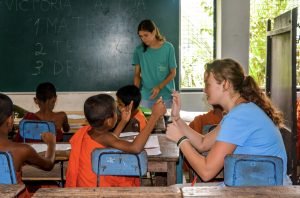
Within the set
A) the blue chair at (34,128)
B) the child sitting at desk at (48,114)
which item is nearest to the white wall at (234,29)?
the child sitting at desk at (48,114)

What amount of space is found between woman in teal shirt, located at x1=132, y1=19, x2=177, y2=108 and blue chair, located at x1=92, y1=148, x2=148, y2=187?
264 cm

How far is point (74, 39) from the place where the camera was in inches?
265

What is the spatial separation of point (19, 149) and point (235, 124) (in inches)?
41.8

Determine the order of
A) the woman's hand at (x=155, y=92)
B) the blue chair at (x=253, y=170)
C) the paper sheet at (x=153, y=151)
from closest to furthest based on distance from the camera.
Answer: the blue chair at (x=253, y=170), the paper sheet at (x=153, y=151), the woman's hand at (x=155, y=92)

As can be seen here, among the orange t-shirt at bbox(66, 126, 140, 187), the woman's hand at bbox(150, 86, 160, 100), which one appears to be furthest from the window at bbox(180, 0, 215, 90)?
the orange t-shirt at bbox(66, 126, 140, 187)

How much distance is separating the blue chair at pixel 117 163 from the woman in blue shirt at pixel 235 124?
0.93 feet

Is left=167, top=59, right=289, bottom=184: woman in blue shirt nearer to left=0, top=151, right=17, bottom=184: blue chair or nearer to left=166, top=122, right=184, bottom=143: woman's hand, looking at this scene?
left=166, top=122, right=184, bottom=143: woman's hand

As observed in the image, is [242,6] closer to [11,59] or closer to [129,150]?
[11,59]

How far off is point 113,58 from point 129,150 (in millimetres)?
4095

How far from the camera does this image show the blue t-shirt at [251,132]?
2.33 meters

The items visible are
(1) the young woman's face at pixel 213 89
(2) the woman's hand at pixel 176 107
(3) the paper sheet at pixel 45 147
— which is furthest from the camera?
(3) the paper sheet at pixel 45 147

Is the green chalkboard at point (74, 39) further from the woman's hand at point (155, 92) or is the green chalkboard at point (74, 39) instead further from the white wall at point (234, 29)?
the woman's hand at point (155, 92)

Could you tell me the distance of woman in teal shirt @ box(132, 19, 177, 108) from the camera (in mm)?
5424

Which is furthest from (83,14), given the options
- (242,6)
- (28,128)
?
(28,128)
